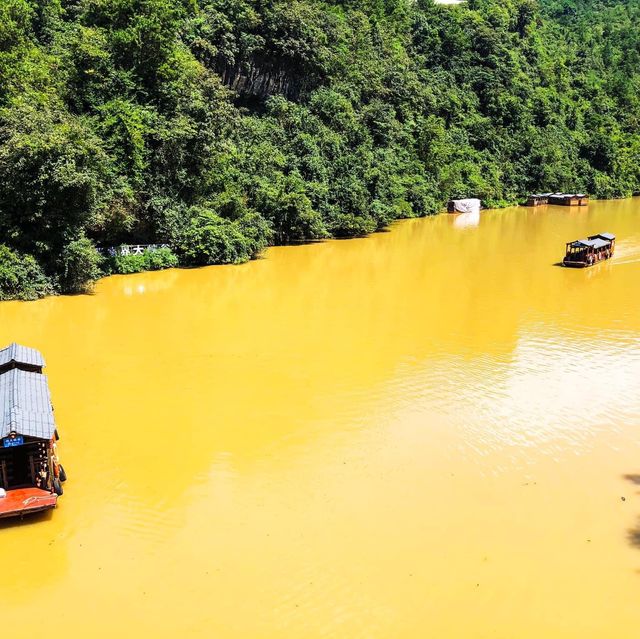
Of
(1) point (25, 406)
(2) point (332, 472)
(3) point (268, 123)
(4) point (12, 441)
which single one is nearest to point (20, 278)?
(1) point (25, 406)

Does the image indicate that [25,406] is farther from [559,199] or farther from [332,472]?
[559,199]

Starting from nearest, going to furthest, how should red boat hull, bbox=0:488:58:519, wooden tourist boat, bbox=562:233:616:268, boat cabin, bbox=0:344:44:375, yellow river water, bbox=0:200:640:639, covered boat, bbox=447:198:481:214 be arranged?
yellow river water, bbox=0:200:640:639
red boat hull, bbox=0:488:58:519
boat cabin, bbox=0:344:44:375
wooden tourist boat, bbox=562:233:616:268
covered boat, bbox=447:198:481:214

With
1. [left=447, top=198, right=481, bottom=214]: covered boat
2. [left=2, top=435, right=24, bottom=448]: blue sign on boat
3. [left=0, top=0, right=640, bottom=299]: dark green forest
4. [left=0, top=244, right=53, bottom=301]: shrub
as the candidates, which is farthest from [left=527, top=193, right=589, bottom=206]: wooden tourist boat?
[left=2, top=435, right=24, bottom=448]: blue sign on boat

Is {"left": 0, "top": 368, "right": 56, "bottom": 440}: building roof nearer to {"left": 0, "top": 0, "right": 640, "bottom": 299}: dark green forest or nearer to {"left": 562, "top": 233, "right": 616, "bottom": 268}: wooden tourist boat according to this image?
{"left": 0, "top": 0, "right": 640, "bottom": 299}: dark green forest

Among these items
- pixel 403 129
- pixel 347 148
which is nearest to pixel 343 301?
pixel 347 148

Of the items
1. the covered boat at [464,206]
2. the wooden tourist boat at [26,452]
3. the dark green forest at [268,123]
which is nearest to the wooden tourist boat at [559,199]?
the dark green forest at [268,123]

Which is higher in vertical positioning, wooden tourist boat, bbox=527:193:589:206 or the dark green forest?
the dark green forest

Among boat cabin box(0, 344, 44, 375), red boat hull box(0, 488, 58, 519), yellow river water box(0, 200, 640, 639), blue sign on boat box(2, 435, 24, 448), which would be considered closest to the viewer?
yellow river water box(0, 200, 640, 639)

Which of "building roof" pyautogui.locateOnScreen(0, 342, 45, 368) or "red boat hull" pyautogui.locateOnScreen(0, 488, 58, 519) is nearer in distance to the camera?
"red boat hull" pyautogui.locateOnScreen(0, 488, 58, 519)
